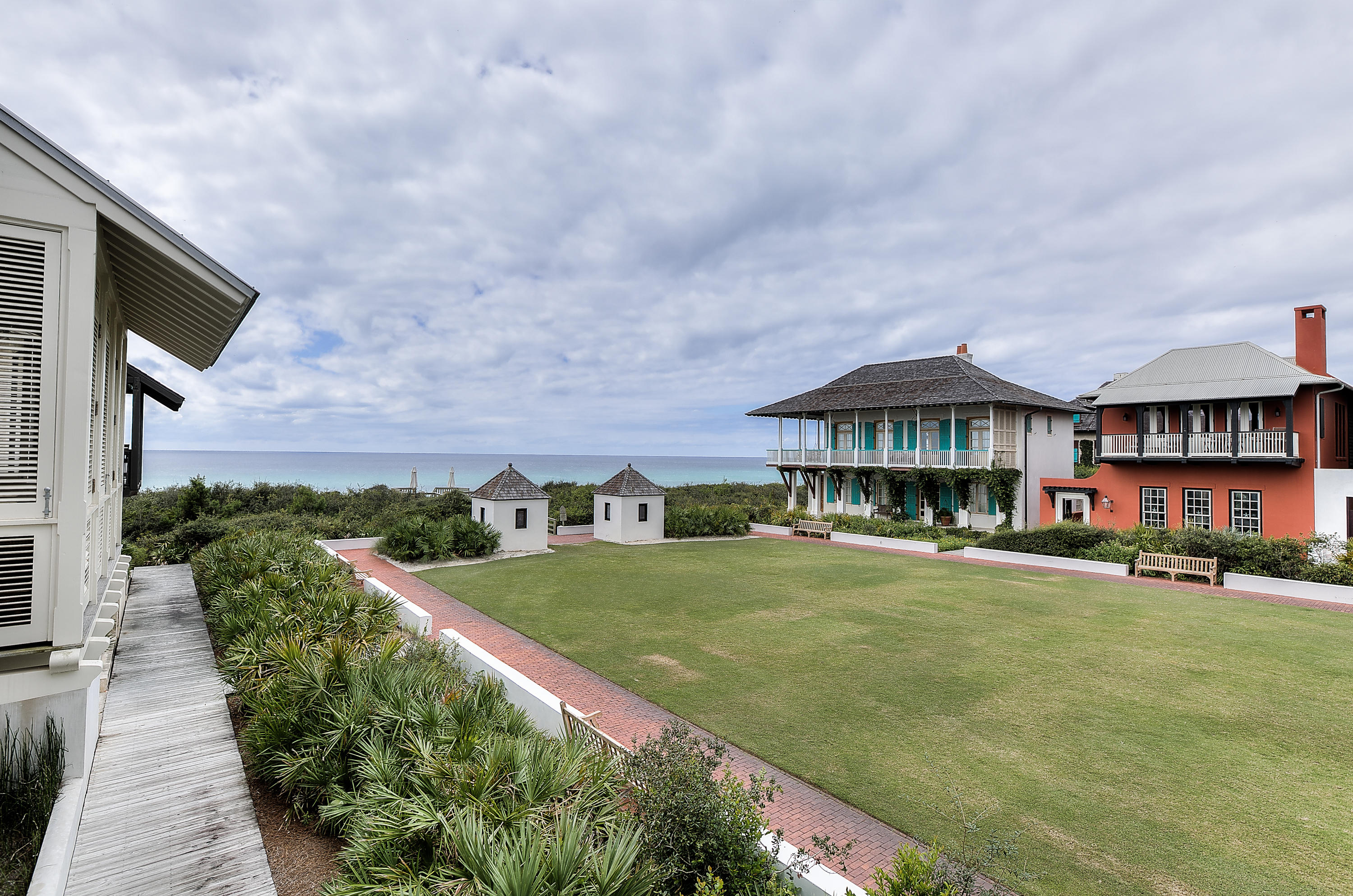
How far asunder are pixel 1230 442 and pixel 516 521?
23.7m

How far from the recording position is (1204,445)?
62.6 feet

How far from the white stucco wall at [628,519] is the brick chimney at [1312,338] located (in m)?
22.3

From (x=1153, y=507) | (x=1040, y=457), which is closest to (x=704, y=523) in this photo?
(x=1040, y=457)

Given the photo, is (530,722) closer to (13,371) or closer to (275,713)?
(275,713)

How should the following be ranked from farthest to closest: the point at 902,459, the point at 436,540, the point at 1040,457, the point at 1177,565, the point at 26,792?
the point at 902,459
the point at 1040,457
the point at 436,540
the point at 1177,565
the point at 26,792

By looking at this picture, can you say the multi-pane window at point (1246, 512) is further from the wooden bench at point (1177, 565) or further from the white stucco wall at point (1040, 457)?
the white stucco wall at point (1040, 457)

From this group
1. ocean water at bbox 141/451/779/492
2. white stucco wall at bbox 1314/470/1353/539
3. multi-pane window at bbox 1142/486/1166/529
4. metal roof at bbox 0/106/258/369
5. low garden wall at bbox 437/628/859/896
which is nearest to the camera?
low garden wall at bbox 437/628/859/896

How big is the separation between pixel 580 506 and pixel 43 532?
26.0m

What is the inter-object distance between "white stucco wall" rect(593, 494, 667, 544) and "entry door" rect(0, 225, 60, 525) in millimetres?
20670

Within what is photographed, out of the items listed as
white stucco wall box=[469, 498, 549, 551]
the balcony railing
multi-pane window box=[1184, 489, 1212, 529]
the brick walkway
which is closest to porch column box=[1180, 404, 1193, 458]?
the balcony railing

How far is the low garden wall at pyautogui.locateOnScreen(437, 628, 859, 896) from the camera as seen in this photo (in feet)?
13.0

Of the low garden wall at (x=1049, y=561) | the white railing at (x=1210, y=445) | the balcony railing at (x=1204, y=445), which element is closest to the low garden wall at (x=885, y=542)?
the low garden wall at (x=1049, y=561)

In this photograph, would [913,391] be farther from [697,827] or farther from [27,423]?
[27,423]

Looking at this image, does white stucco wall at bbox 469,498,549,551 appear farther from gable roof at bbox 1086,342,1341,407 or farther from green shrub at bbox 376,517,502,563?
gable roof at bbox 1086,342,1341,407
